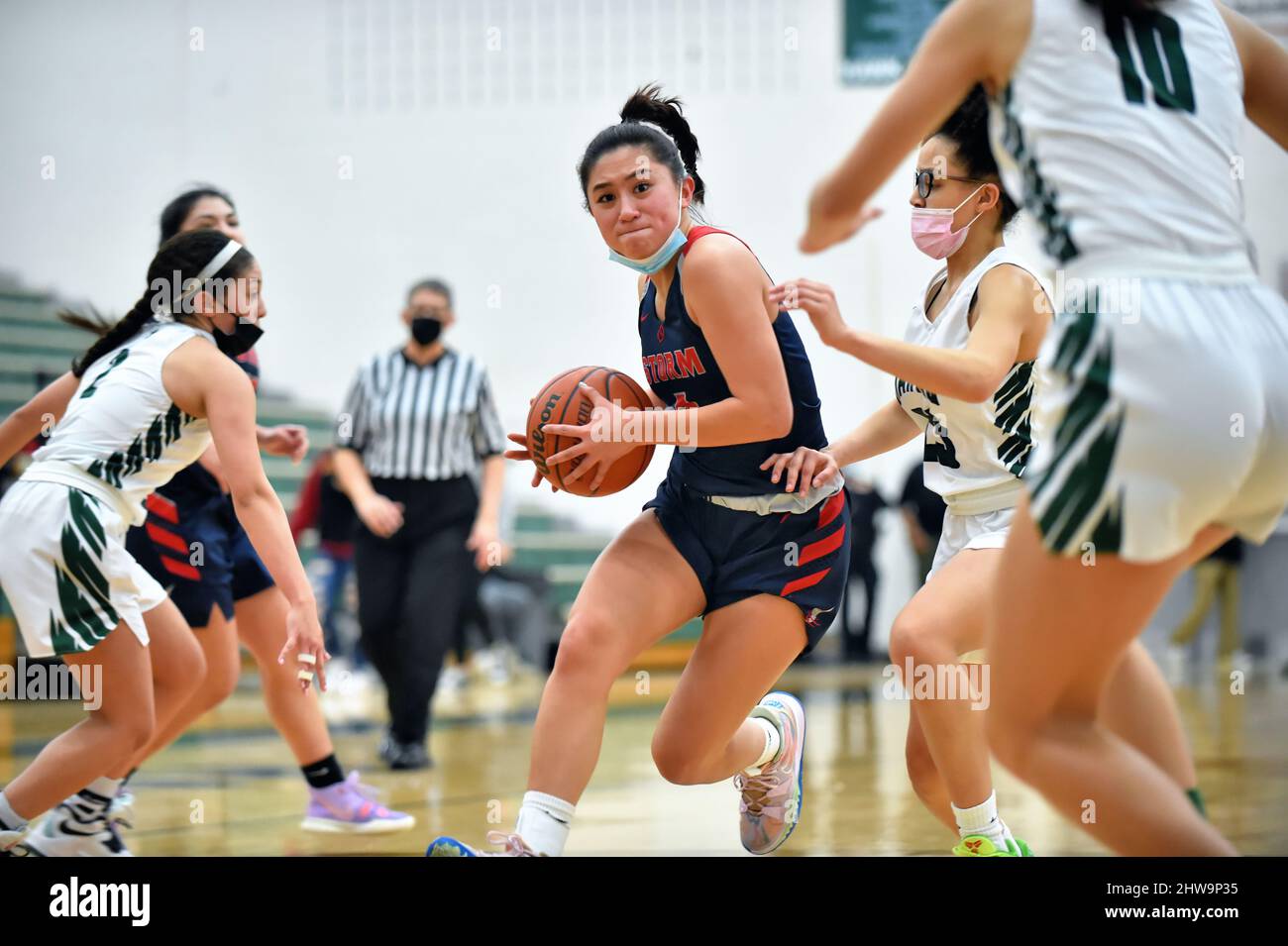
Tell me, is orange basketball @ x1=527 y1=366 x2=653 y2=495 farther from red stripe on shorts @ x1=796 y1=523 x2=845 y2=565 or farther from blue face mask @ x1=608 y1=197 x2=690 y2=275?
red stripe on shorts @ x1=796 y1=523 x2=845 y2=565

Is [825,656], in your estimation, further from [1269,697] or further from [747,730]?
[747,730]

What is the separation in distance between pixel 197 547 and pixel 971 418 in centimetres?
214

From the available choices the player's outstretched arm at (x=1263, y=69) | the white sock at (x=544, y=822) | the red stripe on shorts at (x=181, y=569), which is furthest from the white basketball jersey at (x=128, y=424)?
the player's outstretched arm at (x=1263, y=69)

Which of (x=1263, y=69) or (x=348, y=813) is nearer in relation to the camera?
(x=1263, y=69)

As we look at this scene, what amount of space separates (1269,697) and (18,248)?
8642 millimetres

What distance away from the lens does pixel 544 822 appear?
8.21 feet

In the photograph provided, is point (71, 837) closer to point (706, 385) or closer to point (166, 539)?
point (166, 539)

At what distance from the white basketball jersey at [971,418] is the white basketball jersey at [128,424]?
1.61 metres

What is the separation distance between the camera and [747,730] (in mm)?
3117

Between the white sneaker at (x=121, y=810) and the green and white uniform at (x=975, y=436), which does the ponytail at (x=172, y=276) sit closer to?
the white sneaker at (x=121, y=810)

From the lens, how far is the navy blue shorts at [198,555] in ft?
12.1

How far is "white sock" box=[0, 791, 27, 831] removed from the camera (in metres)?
2.89

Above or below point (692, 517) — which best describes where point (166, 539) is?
below

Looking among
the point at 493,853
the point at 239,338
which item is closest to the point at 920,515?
the point at 239,338
